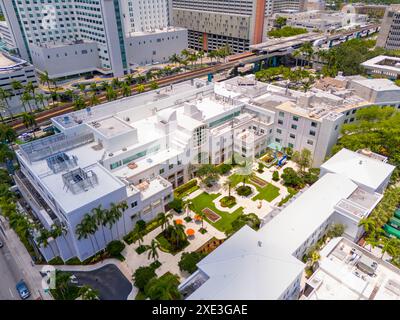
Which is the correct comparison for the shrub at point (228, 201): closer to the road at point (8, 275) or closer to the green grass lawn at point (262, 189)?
the green grass lawn at point (262, 189)

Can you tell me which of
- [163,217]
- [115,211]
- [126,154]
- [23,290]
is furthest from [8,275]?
[126,154]

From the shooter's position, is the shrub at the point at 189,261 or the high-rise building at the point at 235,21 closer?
the shrub at the point at 189,261

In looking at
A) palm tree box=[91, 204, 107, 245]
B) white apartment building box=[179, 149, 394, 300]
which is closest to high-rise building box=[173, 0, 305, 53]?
white apartment building box=[179, 149, 394, 300]

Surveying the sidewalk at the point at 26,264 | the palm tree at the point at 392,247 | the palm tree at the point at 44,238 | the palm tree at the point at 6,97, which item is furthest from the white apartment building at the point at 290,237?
the palm tree at the point at 6,97

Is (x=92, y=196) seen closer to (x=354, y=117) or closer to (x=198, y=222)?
(x=198, y=222)

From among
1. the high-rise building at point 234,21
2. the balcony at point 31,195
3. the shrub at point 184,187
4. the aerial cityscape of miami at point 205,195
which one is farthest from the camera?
the high-rise building at point 234,21

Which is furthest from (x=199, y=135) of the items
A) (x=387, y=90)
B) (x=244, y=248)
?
(x=387, y=90)
